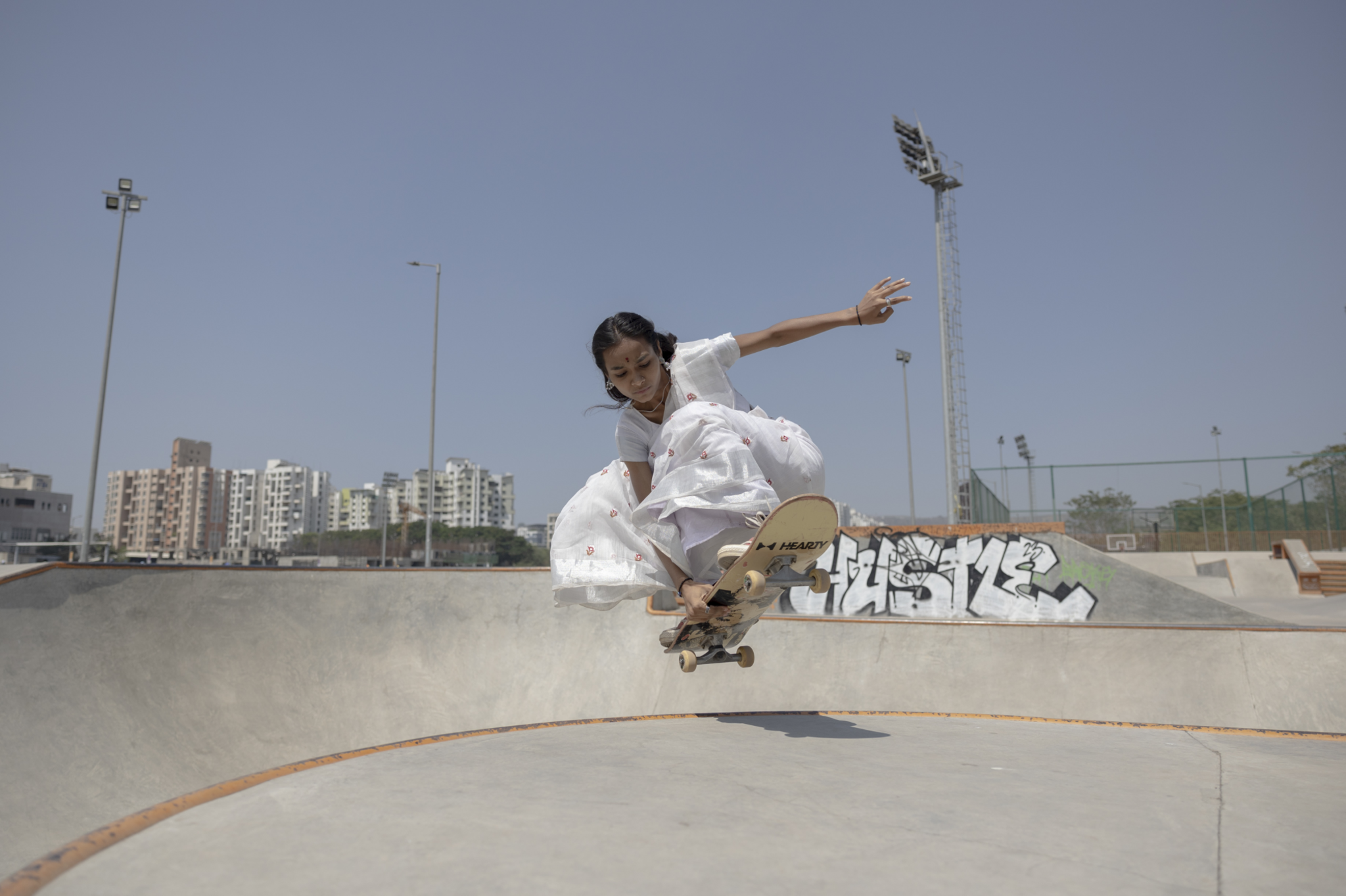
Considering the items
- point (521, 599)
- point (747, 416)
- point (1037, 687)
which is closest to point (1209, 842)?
point (747, 416)

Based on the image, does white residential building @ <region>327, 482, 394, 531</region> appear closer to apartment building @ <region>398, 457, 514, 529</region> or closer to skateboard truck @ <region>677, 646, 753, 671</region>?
apartment building @ <region>398, 457, 514, 529</region>

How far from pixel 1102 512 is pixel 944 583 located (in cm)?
887

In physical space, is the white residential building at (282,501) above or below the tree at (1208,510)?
above

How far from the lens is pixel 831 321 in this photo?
4.17 m

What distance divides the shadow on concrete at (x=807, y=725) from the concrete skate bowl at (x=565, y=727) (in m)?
0.04

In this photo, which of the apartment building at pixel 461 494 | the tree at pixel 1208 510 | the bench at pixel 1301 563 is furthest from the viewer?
the apartment building at pixel 461 494

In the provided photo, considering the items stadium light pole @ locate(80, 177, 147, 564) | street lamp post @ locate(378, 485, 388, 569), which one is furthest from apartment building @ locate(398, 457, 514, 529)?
stadium light pole @ locate(80, 177, 147, 564)

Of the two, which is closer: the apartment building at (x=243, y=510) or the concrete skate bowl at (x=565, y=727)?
the concrete skate bowl at (x=565, y=727)

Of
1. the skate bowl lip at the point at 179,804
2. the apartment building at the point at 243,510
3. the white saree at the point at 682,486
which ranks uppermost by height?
the apartment building at the point at 243,510

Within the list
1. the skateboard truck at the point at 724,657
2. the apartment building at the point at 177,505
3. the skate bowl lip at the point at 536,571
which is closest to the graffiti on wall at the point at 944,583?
the skate bowl lip at the point at 536,571

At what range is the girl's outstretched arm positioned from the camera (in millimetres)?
4105

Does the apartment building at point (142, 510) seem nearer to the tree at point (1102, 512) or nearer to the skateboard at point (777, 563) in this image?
the tree at point (1102, 512)

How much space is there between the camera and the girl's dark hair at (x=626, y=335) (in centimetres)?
402

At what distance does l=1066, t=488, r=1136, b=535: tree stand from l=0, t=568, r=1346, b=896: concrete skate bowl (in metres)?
7.21
